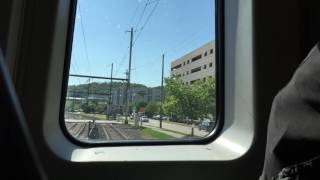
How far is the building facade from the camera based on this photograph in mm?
2089

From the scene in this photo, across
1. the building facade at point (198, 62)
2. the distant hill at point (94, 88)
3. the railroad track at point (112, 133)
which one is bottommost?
the railroad track at point (112, 133)

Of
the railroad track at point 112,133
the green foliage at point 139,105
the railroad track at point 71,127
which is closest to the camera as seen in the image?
the railroad track at point 71,127

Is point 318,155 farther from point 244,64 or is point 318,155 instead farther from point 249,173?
point 244,64

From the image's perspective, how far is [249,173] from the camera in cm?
180

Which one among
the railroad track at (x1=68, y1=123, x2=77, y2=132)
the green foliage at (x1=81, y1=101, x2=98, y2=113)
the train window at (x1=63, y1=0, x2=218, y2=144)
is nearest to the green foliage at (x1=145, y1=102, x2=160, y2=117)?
the train window at (x1=63, y1=0, x2=218, y2=144)

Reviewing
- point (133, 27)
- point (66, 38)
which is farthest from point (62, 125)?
point (133, 27)

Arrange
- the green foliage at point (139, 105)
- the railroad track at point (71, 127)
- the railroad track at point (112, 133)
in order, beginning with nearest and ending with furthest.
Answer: the railroad track at point (71, 127), the railroad track at point (112, 133), the green foliage at point (139, 105)

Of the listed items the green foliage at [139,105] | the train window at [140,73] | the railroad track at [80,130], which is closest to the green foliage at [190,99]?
the train window at [140,73]

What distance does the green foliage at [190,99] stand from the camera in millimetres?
2098

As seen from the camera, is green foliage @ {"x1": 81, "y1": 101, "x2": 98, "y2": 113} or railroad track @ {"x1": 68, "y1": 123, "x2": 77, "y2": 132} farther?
green foliage @ {"x1": 81, "y1": 101, "x2": 98, "y2": 113}

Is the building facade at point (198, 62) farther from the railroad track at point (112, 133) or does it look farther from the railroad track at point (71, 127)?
the railroad track at point (71, 127)

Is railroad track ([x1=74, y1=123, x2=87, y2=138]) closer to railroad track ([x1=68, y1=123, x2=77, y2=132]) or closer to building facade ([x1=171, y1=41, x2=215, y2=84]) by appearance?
railroad track ([x1=68, y1=123, x2=77, y2=132])

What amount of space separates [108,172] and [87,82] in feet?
1.65

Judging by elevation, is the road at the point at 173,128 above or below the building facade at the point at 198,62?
below
